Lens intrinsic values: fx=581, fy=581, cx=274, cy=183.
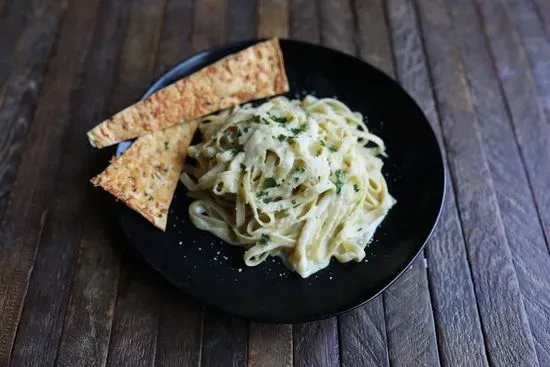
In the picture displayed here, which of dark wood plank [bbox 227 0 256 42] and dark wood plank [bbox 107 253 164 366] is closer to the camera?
dark wood plank [bbox 107 253 164 366]

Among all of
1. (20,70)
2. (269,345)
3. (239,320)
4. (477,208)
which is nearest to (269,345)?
(269,345)

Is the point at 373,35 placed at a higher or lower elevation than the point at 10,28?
lower

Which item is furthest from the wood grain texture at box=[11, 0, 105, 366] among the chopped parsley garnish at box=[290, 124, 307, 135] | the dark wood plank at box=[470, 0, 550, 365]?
the dark wood plank at box=[470, 0, 550, 365]

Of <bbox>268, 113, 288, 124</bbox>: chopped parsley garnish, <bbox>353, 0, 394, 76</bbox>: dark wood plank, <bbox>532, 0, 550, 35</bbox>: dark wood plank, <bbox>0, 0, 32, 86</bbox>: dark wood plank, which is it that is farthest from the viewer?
<bbox>532, 0, 550, 35</bbox>: dark wood plank

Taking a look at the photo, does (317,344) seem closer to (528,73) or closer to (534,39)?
(528,73)

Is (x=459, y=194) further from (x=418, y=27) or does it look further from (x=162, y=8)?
(x=162, y=8)

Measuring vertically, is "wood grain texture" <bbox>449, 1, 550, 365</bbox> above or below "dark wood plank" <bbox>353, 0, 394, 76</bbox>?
below

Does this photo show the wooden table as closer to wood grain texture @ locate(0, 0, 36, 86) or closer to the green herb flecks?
wood grain texture @ locate(0, 0, 36, 86)

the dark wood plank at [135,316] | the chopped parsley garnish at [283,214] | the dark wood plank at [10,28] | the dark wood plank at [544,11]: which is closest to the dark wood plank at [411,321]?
the chopped parsley garnish at [283,214]
